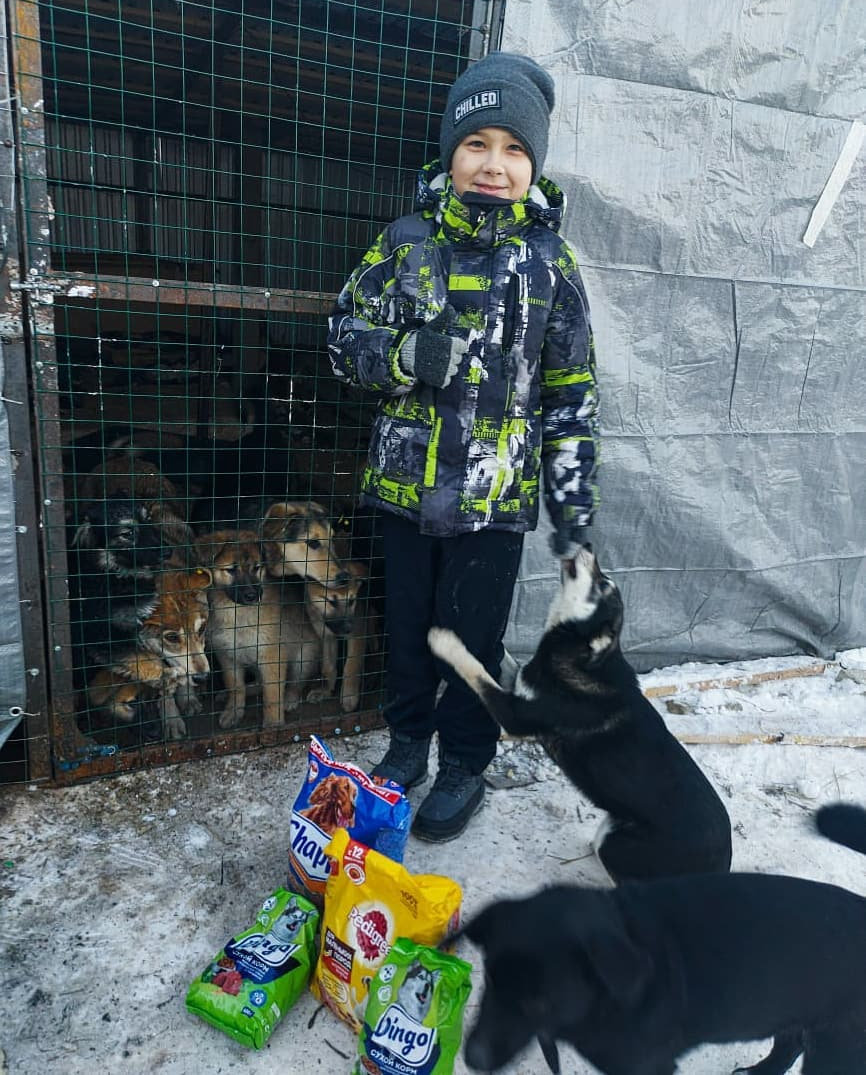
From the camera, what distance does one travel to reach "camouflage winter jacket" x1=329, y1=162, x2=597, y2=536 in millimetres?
2398

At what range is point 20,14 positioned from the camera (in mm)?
2307

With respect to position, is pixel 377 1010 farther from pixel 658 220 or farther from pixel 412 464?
pixel 658 220

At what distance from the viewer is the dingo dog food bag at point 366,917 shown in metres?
1.86

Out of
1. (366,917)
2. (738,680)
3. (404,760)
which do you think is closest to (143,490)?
(404,760)

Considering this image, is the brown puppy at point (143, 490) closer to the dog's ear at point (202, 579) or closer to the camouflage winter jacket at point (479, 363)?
the dog's ear at point (202, 579)

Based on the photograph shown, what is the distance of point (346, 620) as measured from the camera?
145 inches

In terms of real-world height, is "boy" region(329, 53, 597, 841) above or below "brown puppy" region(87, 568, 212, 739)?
above

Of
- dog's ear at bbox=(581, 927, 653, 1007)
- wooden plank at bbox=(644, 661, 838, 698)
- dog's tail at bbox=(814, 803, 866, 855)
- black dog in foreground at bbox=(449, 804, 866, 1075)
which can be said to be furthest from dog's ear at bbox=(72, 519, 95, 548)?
dog's tail at bbox=(814, 803, 866, 855)

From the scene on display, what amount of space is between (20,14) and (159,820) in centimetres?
275

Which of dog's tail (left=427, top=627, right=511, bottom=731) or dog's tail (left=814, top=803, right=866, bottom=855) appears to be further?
dog's tail (left=427, top=627, right=511, bottom=731)

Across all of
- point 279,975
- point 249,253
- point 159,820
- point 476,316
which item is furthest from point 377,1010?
point 249,253

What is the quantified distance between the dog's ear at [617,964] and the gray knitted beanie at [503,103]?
2.23 meters

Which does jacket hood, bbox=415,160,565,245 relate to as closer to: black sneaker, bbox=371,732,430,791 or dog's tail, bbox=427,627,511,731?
dog's tail, bbox=427,627,511,731

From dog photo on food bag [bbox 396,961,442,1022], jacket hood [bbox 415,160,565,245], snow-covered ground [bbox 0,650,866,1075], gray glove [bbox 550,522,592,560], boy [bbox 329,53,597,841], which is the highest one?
jacket hood [bbox 415,160,565,245]
